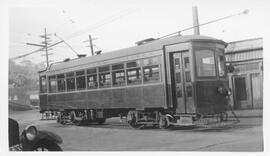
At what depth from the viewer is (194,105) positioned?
20.6 ft

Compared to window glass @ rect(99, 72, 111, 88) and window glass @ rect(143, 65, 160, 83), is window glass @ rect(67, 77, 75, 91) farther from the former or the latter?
window glass @ rect(143, 65, 160, 83)

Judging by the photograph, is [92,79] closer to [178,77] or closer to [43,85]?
[43,85]

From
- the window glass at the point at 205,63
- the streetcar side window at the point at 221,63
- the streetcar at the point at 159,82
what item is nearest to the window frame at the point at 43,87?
the streetcar at the point at 159,82

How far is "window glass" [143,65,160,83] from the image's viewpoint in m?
6.66

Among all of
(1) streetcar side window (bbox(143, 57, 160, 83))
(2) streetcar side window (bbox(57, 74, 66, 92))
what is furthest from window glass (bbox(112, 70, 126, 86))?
(2) streetcar side window (bbox(57, 74, 66, 92))

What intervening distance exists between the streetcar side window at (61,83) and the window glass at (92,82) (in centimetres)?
80

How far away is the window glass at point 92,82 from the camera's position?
25.1ft

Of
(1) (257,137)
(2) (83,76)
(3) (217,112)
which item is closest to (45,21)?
(2) (83,76)

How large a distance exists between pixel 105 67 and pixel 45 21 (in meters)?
1.54

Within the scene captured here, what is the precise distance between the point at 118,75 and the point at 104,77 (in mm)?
379

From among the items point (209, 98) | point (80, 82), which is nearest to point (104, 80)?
point (80, 82)

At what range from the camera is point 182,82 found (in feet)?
21.2

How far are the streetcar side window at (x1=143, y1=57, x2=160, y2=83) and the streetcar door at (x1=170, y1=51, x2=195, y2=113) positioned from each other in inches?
10.2

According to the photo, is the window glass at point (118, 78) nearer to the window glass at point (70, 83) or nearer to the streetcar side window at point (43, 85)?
the window glass at point (70, 83)
